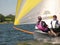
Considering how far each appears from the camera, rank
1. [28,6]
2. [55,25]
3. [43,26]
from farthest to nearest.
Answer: [28,6] < [43,26] < [55,25]

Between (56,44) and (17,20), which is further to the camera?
(17,20)

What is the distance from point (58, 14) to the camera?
23.6 m

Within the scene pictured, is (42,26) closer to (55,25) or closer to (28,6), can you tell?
(55,25)

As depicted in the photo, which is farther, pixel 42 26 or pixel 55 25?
pixel 42 26

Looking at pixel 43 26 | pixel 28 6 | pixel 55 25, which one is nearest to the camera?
pixel 55 25

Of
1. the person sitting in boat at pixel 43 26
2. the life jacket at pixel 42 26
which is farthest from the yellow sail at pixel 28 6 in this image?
the life jacket at pixel 42 26

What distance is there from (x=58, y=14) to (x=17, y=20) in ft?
10.5

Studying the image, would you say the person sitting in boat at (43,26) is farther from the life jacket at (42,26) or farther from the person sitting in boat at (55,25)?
the person sitting in boat at (55,25)

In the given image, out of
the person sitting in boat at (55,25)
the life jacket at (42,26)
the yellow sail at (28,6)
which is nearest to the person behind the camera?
the person sitting in boat at (55,25)

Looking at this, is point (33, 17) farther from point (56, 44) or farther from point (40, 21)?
point (56, 44)

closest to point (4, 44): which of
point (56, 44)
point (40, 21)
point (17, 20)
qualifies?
point (17, 20)

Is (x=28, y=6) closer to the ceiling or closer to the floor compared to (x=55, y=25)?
closer to the ceiling

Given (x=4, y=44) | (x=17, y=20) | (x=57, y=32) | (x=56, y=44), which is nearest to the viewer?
(x=56, y=44)

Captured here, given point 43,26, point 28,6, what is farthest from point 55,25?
point 28,6
